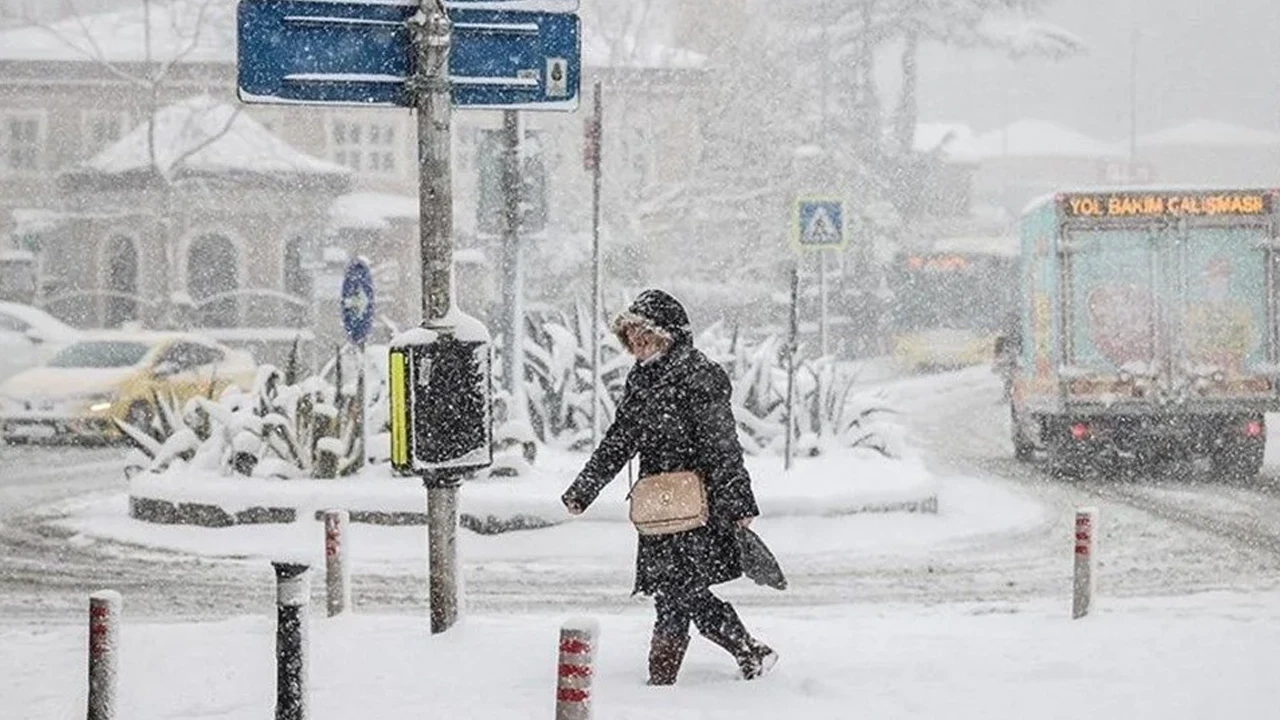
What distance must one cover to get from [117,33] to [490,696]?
4840 cm

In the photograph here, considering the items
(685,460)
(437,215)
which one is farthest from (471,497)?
(685,460)

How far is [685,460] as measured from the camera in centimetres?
736

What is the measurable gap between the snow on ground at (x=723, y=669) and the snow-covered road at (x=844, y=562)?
1.34 meters

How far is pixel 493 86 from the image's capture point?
8344 millimetres

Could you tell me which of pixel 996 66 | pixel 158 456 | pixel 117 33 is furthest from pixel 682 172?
pixel 996 66

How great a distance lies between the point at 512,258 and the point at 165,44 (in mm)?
40303

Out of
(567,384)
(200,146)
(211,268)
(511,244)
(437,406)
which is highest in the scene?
(200,146)

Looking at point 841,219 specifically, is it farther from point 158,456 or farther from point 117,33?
point 117,33

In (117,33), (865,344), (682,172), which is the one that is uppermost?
(117,33)

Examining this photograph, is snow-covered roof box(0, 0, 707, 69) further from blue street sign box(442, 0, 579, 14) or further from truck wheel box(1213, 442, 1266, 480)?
blue street sign box(442, 0, 579, 14)

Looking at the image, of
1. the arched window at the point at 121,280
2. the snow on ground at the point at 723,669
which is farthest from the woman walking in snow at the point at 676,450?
the arched window at the point at 121,280

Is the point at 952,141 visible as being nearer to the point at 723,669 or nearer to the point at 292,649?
the point at 723,669

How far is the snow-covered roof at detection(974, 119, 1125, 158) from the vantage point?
117m

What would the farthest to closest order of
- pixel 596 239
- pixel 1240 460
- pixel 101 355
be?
pixel 101 355
pixel 1240 460
pixel 596 239
